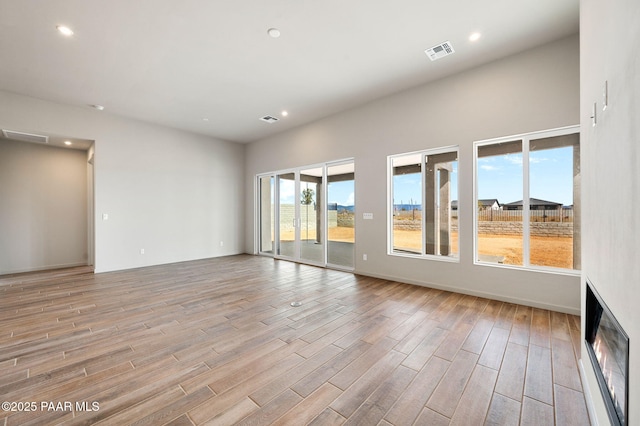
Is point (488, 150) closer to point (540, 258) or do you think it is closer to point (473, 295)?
point (540, 258)

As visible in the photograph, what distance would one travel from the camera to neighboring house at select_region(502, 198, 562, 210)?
3443 mm

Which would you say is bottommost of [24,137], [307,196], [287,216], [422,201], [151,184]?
[287,216]

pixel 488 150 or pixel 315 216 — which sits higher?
pixel 488 150

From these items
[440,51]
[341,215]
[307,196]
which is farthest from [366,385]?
[307,196]

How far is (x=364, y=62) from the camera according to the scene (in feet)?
12.3

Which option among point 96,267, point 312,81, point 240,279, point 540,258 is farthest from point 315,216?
point 96,267

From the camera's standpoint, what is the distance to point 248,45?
3.34 meters

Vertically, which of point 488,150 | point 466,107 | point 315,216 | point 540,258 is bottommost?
point 540,258

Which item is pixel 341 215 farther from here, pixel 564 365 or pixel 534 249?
pixel 564 365

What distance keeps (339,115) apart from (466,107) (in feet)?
8.34

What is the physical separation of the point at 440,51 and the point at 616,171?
307cm

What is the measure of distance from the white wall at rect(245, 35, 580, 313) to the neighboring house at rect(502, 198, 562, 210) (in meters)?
0.50

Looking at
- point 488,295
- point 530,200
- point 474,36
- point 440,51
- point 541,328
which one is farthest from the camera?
point 488,295

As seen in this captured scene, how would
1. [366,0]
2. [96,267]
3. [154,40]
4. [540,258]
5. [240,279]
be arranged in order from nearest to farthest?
[366,0], [154,40], [540,258], [240,279], [96,267]
